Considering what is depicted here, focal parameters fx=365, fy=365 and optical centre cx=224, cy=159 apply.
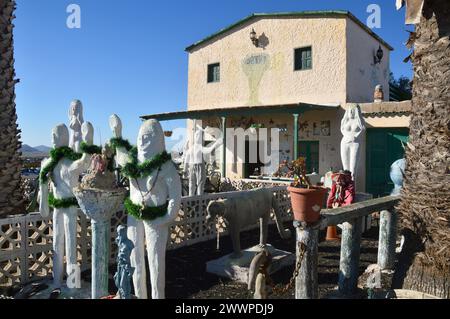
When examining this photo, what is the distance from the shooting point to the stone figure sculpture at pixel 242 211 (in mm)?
5848

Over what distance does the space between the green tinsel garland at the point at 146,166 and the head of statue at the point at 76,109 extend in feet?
5.92

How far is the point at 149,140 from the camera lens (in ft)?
13.3

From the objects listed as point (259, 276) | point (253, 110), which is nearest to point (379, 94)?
point (253, 110)

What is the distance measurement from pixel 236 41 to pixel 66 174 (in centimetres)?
1228

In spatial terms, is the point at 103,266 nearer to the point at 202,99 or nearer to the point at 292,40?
the point at 292,40

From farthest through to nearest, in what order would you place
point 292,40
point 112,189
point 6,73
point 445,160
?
point 292,40 < point 6,73 < point 112,189 < point 445,160

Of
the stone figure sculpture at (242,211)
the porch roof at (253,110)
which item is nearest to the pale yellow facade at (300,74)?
the porch roof at (253,110)

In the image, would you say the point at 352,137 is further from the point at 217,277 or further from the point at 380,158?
the point at 380,158

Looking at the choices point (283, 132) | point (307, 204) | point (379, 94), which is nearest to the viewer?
point (307, 204)

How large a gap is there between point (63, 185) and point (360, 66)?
11.8 m

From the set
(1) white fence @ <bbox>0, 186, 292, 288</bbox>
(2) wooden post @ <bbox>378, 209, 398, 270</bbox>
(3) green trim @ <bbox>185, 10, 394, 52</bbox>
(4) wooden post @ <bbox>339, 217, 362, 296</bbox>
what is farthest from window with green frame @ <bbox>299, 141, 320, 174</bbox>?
(4) wooden post @ <bbox>339, 217, 362, 296</bbox>

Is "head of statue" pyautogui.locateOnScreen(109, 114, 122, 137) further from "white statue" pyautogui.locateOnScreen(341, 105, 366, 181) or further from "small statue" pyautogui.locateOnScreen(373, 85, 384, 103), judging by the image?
"small statue" pyautogui.locateOnScreen(373, 85, 384, 103)

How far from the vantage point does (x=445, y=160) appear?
388 cm
